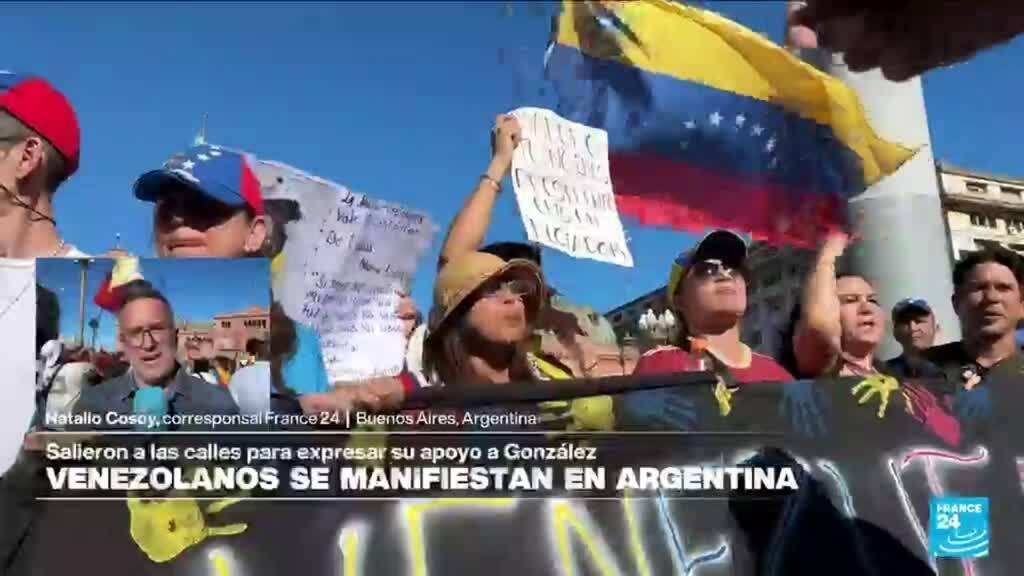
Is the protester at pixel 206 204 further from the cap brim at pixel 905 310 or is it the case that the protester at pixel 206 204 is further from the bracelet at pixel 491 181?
the cap brim at pixel 905 310

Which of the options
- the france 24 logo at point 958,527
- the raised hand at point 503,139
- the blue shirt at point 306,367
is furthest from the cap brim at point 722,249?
the blue shirt at point 306,367

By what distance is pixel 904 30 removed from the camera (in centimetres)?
265

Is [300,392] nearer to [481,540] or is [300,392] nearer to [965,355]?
[481,540]

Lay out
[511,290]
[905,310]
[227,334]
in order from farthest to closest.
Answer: [905,310] → [511,290] → [227,334]

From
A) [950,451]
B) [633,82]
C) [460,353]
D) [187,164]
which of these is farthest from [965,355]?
[187,164]

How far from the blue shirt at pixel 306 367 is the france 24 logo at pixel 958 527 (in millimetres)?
1437

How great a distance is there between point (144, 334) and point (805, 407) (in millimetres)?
1506

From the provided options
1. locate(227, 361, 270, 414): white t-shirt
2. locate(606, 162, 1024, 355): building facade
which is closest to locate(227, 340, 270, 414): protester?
locate(227, 361, 270, 414): white t-shirt

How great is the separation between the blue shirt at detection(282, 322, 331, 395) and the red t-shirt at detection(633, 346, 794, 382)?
73 cm

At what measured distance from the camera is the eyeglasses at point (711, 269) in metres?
2.76

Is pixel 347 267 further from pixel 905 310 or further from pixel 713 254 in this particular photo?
pixel 905 310

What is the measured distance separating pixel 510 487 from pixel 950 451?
3.51 ft

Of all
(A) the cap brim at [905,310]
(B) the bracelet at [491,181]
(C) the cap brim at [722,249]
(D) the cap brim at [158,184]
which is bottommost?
(A) the cap brim at [905,310]

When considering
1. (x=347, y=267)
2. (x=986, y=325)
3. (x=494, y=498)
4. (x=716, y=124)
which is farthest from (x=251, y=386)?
(x=986, y=325)
